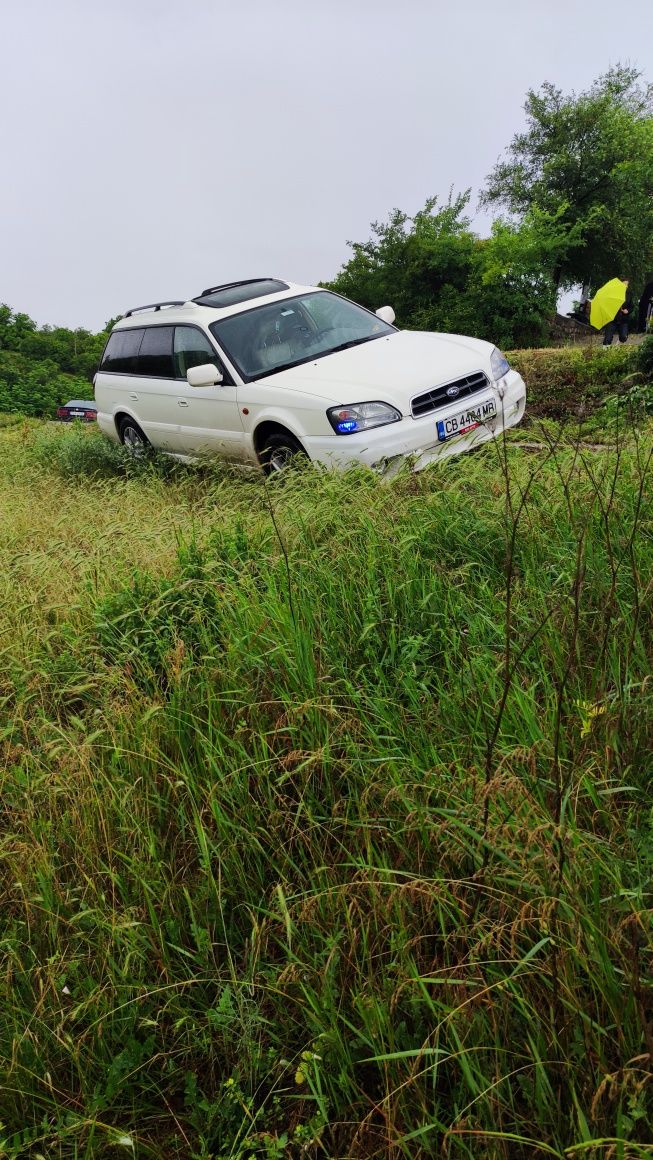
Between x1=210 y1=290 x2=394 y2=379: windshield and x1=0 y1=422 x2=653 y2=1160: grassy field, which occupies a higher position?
x1=210 y1=290 x2=394 y2=379: windshield

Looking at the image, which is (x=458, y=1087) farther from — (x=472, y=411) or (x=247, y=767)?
(x=472, y=411)

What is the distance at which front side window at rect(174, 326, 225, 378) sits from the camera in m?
6.94

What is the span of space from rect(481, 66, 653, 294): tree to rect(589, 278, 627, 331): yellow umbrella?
1200 inches

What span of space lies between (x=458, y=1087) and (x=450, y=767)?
822mm

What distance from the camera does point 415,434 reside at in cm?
541

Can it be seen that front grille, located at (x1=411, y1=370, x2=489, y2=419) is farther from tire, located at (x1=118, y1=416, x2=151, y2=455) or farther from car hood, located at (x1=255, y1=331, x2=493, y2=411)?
tire, located at (x1=118, y1=416, x2=151, y2=455)

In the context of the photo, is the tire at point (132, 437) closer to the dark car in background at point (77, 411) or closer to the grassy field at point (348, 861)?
the grassy field at point (348, 861)

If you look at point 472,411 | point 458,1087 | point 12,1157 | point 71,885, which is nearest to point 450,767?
point 458,1087


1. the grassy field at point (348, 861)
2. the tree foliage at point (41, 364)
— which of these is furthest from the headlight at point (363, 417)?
the tree foliage at point (41, 364)

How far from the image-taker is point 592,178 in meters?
34.2

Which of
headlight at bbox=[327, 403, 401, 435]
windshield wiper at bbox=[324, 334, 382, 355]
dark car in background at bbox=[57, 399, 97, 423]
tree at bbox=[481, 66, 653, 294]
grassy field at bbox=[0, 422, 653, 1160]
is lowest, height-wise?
grassy field at bbox=[0, 422, 653, 1160]

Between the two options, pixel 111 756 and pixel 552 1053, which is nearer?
pixel 552 1053

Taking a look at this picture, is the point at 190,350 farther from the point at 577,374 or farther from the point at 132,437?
the point at 577,374

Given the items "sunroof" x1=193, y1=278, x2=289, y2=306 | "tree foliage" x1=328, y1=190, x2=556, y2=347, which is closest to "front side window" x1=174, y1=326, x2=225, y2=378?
"sunroof" x1=193, y1=278, x2=289, y2=306
